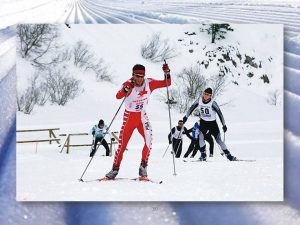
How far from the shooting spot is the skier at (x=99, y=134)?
8.55ft

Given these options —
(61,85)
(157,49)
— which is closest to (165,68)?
(157,49)

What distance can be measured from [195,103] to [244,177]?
1.67 ft

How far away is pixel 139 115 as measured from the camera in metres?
2.62

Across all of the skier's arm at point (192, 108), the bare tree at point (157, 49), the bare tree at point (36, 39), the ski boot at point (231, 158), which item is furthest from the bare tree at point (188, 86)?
the bare tree at point (36, 39)

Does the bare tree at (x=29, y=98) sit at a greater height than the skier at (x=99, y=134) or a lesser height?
greater

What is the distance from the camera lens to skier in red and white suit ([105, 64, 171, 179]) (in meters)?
2.61

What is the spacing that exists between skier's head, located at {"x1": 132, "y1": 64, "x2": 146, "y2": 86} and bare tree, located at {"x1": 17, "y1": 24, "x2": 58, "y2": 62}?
478 millimetres

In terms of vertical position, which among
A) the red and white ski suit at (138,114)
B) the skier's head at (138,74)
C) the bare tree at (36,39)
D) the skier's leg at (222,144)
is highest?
the bare tree at (36,39)

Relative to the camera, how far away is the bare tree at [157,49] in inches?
102

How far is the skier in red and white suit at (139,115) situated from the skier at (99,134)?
0.09 metres

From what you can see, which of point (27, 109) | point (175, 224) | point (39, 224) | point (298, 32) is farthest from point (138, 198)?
point (298, 32)

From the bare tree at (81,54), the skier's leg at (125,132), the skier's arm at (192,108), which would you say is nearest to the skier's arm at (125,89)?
the skier's leg at (125,132)

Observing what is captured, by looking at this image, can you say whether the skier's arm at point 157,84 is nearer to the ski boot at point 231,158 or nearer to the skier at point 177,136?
the skier at point 177,136

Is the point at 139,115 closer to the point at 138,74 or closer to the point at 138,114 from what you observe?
the point at 138,114
